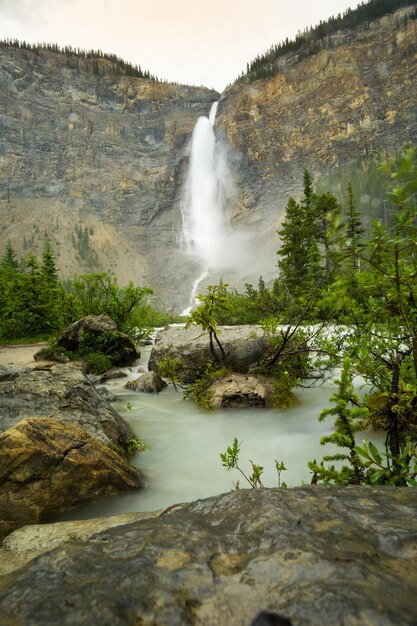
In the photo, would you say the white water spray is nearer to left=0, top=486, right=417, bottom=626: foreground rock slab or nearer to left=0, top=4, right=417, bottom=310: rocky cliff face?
left=0, top=4, right=417, bottom=310: rocky cliff face

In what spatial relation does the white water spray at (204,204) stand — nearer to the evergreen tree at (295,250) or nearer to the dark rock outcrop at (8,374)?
the evergreen tree at (295,250)

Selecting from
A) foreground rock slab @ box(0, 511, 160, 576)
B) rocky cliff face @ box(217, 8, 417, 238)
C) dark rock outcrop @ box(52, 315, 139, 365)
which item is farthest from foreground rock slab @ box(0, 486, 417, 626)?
rocky cliff face @ box(217, 8, 417, 238)

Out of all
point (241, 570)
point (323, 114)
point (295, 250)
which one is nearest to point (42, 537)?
→ point (241, 570)

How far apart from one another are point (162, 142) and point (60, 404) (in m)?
113

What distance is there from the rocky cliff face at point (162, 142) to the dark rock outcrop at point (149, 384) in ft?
207

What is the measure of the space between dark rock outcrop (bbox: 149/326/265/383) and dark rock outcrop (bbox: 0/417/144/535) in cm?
470

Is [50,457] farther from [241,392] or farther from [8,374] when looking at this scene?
[241,392]

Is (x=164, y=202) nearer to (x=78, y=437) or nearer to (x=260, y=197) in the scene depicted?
(x=260, y=197)

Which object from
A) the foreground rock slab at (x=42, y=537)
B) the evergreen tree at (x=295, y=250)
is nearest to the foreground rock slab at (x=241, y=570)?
the foreground rock slab at (x=42, y=537)

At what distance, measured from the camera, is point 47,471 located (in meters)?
3.68

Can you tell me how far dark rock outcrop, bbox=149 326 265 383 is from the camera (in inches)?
355

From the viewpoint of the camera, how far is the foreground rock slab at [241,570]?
105 centimetres

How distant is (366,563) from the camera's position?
1.25 metres

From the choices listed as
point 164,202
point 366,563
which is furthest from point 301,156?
point 366,563
